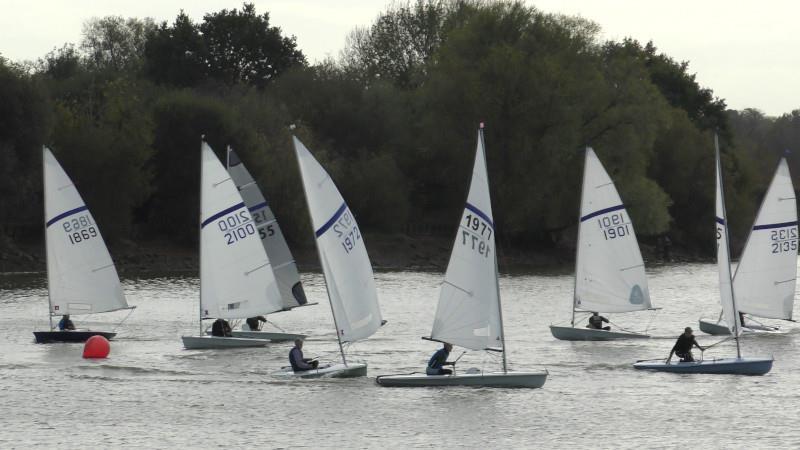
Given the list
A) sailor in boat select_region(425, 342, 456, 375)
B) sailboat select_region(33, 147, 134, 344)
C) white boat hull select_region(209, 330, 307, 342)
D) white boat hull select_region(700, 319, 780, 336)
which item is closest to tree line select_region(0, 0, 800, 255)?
sailboat select_region(33, 147, 134, 344)

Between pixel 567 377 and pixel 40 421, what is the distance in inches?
589

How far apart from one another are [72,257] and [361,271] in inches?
543

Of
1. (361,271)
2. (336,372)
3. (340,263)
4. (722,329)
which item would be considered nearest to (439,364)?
(336,372)

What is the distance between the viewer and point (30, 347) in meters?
43.4

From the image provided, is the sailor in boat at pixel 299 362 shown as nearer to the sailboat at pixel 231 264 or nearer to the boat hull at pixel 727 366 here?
the sailboat at pixel 231 264

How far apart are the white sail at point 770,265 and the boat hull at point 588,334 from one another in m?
4.39

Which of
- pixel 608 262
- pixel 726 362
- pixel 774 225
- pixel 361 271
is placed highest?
pixel 774 225

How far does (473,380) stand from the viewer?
3397cm

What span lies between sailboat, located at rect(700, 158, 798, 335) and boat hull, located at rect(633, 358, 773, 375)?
10.1m

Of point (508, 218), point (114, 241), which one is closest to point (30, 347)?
point (114, 241)

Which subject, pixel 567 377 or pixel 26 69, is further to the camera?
pixel 26 69

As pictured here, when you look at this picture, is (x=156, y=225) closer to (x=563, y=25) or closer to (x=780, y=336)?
(x=563, y=25)

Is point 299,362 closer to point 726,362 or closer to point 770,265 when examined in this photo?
point 726,362

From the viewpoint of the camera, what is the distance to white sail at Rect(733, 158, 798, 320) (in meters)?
48.2
